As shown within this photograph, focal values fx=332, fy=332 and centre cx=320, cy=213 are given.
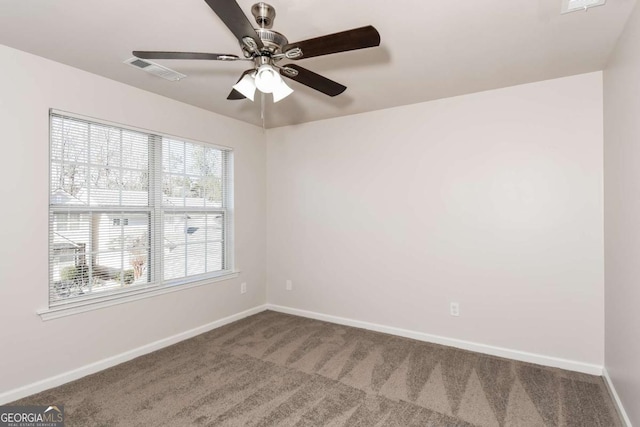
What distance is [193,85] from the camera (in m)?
2.99

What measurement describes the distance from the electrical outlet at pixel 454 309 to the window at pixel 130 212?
8.18ft

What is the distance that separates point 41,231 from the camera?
2482mm

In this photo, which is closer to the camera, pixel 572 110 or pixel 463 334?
pixel 572 110

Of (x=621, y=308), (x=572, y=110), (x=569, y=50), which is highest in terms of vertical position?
(x=569, y=50)

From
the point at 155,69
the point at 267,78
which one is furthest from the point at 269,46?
the point at 155,69

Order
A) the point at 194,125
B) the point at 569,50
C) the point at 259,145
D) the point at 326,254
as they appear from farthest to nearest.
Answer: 1. the point at 259,145
2. the point at 326,254
3. the point at 194,125
4. the point at 569,50

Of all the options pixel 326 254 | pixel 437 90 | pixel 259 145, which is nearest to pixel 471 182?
pixel 437 90

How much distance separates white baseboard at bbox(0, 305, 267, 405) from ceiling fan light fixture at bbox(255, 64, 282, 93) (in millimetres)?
2663

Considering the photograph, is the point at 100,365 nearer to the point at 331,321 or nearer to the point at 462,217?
the point at 331,321

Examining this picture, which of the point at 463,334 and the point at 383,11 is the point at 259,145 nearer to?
the point at 383,11

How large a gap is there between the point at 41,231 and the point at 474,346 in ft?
12.4

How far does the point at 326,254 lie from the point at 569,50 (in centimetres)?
292

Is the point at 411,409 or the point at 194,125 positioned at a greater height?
the point at 194,125

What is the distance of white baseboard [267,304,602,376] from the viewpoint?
9.03 feet
